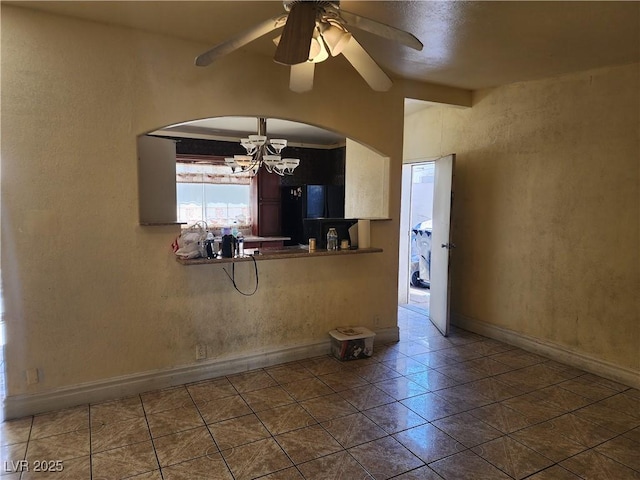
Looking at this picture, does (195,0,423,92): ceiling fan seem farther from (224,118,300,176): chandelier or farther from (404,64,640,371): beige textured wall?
(224,118,300,176): chandelier

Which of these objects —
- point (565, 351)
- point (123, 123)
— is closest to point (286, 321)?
point (123, 123)

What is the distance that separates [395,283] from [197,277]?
6.59 ft

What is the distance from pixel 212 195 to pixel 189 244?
414 centimetres

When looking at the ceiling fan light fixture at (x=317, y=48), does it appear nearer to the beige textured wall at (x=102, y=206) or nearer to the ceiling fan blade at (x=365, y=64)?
the ceiling fan blade at (x=365, y=64)

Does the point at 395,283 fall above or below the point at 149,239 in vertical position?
below

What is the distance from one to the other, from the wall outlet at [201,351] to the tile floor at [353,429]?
205mm

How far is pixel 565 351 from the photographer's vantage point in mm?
3717

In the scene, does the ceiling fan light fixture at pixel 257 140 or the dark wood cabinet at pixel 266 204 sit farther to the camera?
the dark wood cabinet at pixel 266 204

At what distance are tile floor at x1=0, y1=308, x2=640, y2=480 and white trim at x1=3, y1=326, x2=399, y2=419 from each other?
0.07 metres

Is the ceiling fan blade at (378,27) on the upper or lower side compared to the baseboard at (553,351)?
upper

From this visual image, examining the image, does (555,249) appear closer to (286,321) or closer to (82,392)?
(286,321)

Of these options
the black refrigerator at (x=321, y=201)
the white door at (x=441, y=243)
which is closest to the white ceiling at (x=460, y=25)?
the white door at (x=441, y=243)

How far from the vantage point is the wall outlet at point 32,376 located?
8.89 feet

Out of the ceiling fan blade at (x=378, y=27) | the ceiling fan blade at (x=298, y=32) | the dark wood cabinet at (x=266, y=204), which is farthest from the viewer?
the dark wood cabinet at (x=266, y=204)
